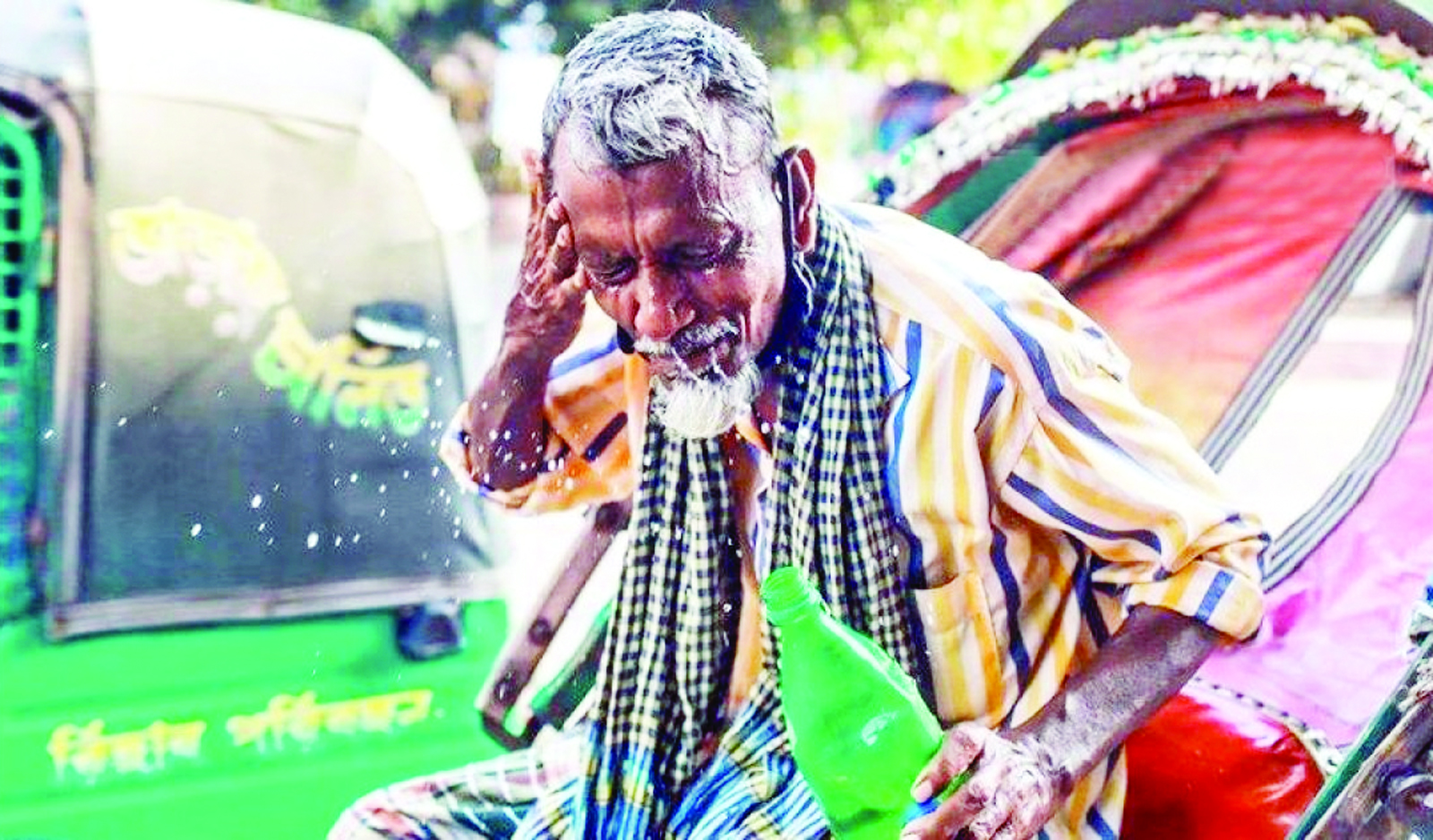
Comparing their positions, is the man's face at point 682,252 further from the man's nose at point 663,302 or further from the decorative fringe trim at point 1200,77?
the decorative fringe trim at point 1200,77

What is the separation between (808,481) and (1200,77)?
96 centimetres

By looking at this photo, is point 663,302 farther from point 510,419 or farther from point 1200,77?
point 1200,77

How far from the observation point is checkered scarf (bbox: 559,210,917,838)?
163cm

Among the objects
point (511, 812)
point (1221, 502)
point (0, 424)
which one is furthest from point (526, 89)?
point (1221, 502)

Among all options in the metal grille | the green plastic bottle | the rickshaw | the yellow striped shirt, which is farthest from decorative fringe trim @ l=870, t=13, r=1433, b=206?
the metal grille

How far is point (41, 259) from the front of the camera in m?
2.38

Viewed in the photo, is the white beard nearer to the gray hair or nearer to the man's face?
the man's face

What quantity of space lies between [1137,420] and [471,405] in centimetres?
76

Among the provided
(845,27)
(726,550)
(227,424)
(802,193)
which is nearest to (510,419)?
(726,550)

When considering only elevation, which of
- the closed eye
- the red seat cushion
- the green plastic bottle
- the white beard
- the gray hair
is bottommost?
the red seat cushion

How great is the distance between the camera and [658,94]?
4.94ft

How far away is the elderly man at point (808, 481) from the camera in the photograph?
4.97 ft

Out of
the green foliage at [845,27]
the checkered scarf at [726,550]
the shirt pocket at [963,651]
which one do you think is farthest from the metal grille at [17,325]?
the shirt pocket at [963,651]

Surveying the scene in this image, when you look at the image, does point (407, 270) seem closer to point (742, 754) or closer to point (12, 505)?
point (12, 505)
